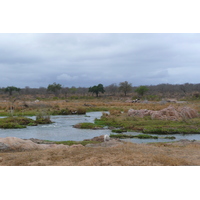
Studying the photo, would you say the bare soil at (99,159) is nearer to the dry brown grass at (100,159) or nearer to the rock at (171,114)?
the dry brown grass at (100,159)

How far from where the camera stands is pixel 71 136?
2131cm

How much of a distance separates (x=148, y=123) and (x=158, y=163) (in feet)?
58.1

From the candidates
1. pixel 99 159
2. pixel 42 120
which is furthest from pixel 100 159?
pixel 42 120

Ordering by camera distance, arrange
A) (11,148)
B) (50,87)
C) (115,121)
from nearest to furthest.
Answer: (11,148) < (115,121) < (50,87)

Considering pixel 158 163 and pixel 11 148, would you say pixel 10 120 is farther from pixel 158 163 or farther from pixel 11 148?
pixel 158 163

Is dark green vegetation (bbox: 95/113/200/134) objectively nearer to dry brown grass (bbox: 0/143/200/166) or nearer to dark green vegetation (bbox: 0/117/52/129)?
dark green vegetation (bbox: 0/117/52/129)


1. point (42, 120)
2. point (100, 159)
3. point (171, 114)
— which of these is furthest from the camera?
point (171, 114)

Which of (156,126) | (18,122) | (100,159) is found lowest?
(156,126)

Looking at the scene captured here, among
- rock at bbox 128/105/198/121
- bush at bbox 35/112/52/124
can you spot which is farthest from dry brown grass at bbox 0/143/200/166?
rock at bbox 128/105/198/121

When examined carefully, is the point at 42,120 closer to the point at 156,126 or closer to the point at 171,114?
the point at 156,126

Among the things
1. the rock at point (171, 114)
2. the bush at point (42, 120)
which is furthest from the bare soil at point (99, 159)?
the rock at point (171, 114)

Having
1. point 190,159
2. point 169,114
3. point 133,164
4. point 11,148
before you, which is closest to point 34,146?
point 11,148

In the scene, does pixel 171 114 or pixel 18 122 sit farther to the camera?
pixel 171 114

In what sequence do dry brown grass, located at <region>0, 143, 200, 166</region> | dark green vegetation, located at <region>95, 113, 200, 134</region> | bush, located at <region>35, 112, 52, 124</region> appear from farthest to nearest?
bush, located at <region>35, 112, 52, 124</region> → dark green vegetation, located at <region>95, 113, 200, 134</region> → dry brown grass, located at <region>0, 143, 200, 166</region>
